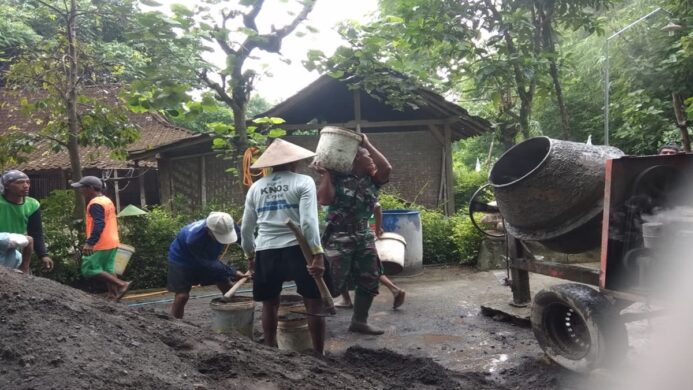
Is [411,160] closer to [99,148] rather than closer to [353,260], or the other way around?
[353,260]

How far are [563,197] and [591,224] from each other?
0.92 feet

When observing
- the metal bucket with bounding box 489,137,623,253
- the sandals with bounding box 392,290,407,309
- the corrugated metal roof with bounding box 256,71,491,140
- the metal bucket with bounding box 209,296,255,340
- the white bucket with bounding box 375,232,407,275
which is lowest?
the sandals with bounding box 392,290,407,309

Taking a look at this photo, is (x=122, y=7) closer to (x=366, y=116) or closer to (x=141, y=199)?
(x=366, y=116)

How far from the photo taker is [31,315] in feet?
9.23

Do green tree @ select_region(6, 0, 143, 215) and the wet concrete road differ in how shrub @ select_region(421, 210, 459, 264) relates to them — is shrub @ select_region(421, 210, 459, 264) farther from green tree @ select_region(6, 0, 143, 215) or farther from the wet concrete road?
green tree @ select_region(6, 0, 143, 215)

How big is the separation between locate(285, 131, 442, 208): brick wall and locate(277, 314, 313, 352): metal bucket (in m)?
7.26

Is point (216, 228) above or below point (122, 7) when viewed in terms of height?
below

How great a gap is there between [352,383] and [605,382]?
1.69 meters

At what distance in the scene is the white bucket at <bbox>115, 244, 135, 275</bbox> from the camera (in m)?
6.96

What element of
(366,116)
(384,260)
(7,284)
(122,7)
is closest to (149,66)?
(122,7)

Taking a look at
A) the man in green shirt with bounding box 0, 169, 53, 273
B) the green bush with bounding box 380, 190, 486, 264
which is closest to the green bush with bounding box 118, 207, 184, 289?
the man in green shirt with bounding box 0, 169, 53, 273

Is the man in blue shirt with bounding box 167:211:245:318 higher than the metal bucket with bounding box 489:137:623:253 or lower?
lower

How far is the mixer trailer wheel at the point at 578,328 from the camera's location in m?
3.32

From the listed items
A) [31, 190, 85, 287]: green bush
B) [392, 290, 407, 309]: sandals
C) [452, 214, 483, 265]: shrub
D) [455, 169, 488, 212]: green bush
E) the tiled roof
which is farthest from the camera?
the tiled roof
